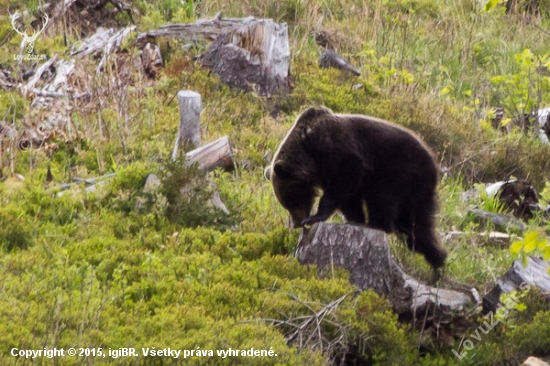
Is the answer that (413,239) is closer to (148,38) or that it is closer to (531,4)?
(148,38)

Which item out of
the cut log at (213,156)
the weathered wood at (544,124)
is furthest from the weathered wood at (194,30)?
the weathered wood at (544,124)

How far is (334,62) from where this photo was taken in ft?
41.4

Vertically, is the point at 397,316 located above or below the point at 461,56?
above

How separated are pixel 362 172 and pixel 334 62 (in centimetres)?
599

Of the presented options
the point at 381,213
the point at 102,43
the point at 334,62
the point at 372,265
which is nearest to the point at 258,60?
the point at 334,62

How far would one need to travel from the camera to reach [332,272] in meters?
6.45

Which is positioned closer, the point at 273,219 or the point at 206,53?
the point at 273,219

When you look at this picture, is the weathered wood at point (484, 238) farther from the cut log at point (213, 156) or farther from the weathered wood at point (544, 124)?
the weathered wood at point (544, 124)

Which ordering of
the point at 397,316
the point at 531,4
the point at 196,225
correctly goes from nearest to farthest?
the point at 397,316 < the point at 196,225 < the point at 531,4

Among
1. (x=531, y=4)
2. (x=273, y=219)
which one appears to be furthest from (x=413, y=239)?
(x=531, y=4)

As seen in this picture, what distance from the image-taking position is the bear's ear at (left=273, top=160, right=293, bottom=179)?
7.09 m

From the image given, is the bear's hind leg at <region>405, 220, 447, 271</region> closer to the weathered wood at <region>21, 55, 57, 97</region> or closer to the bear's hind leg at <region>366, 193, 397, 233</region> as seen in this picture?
the bear's hind leg at <region>366, 193, 397, 233</region>

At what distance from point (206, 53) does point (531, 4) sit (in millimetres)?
8555

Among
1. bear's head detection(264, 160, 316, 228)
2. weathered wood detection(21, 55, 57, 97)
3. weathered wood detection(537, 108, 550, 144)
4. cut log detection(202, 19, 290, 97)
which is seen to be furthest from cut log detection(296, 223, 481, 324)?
weathered wood detection(537, 108, 550, 144)
